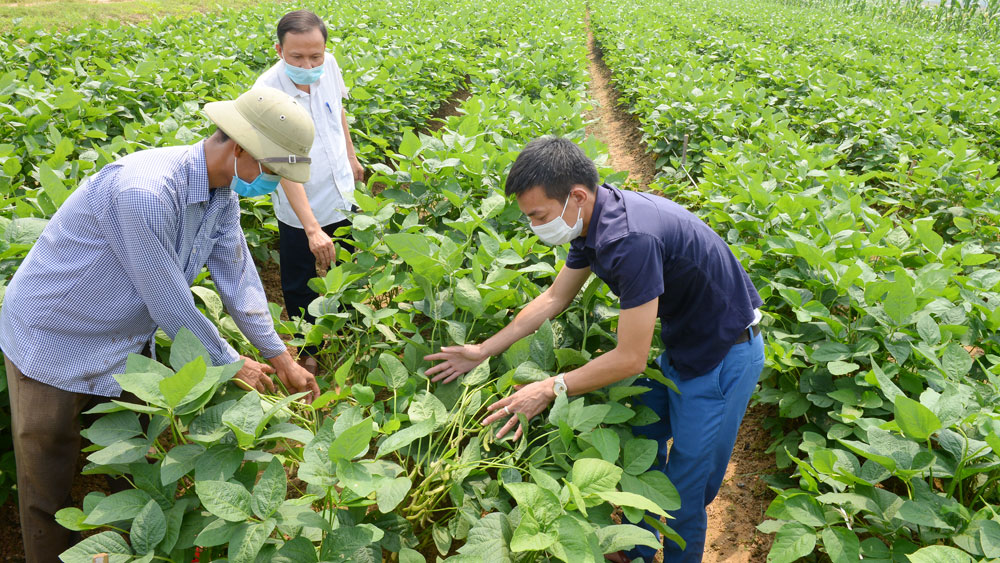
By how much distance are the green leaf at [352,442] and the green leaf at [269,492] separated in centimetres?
12

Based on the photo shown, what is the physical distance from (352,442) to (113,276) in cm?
91

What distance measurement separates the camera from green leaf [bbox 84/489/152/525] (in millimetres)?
1399

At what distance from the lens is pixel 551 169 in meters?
1.78

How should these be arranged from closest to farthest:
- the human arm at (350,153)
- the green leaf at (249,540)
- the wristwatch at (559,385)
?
the green leaf at (249,540), the wristwatch at (559,385), the human arm at (350,153)

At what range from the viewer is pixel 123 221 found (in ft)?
5.34

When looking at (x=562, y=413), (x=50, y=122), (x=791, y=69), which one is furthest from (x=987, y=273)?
(x=791, y=69)

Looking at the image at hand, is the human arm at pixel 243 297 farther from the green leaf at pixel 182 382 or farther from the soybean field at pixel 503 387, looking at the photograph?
the green leaf at pixel 182 382

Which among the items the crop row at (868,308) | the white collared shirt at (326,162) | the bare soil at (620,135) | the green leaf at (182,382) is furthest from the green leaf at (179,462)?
the bare soil at (620,135)

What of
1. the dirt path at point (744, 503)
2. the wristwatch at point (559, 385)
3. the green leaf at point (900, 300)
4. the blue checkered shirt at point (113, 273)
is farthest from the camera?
the dirt path at point (744, 503)

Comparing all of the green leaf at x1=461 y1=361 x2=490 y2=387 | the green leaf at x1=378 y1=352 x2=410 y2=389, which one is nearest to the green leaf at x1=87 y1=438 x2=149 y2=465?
the green leaf at x1=378 y1=352 x2=410 y2=389

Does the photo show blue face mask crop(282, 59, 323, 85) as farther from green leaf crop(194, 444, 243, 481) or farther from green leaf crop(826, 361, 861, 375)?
green leaf crop(826, 361, 861, 375)

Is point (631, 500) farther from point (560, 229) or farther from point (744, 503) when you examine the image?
point (744, 503)

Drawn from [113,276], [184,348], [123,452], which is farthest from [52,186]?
[123,452]

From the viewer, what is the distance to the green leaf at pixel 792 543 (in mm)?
1705
